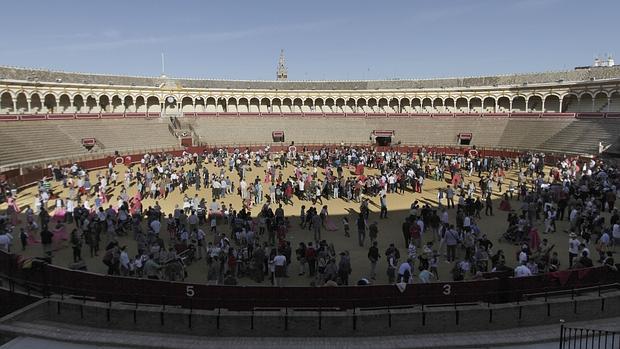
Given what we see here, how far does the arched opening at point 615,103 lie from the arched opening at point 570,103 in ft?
14.9

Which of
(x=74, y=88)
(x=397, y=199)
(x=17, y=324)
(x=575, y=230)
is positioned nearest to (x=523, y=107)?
(x=397, y=199)

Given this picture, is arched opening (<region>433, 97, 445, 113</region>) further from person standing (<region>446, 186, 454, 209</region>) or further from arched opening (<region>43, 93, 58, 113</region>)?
arched opening (<region>43, 93, 58, 113</region>)

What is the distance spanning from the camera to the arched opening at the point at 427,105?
70.7m

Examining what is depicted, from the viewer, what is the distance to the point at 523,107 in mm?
64625

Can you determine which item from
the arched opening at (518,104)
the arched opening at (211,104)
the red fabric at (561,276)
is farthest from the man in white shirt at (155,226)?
the arched opening at (518,104)

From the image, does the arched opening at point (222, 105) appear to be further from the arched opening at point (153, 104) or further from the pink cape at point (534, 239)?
the pink cape at point (534, 239)

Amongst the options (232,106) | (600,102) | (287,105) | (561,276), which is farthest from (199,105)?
(561,276)

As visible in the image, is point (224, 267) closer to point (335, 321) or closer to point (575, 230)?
point (335, 321)

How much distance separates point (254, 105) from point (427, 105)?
27.8 metres

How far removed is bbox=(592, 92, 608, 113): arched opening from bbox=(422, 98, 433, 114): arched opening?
2172 cm

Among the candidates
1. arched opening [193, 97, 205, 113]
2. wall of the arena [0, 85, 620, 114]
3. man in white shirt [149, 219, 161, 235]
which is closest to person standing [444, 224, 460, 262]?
man in white shirt [149, 219, 161, 235]

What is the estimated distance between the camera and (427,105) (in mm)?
72188

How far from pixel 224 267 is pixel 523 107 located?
6183 cm

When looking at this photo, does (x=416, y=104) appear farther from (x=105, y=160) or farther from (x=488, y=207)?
(x=488, y=207)
